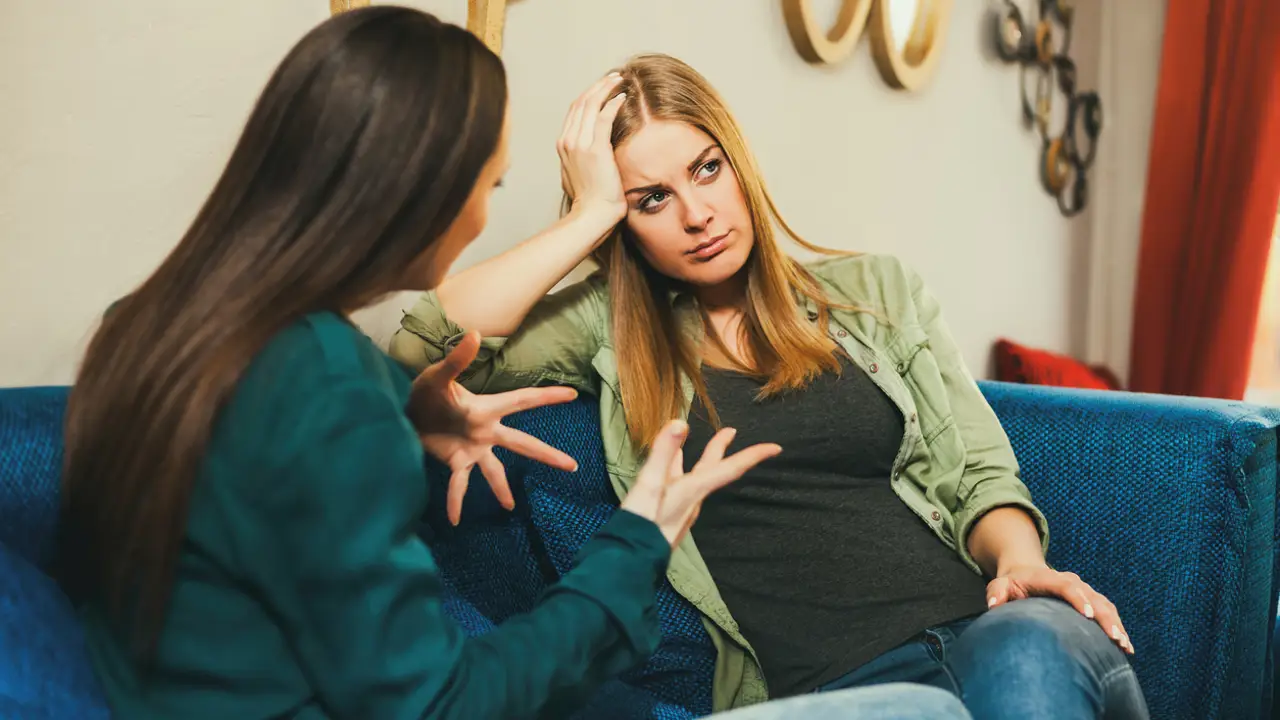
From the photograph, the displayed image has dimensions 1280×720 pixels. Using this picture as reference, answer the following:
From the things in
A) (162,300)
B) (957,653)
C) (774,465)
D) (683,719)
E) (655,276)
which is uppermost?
(162,300)

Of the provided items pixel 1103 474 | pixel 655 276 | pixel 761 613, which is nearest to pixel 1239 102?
pixel 1103 474

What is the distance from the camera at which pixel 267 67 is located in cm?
132

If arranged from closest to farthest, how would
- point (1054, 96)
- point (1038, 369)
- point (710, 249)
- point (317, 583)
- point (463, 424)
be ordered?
point (317, 583), point (463, 424), point (710, 249), point (1038, 369), point (1054, 96)

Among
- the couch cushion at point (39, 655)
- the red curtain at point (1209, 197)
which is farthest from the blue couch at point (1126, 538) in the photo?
the red curtain at point (1209, 197)

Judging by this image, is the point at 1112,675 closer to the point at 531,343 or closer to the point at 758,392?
the point at 758,392

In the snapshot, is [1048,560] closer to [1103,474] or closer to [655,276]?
[1103,474]

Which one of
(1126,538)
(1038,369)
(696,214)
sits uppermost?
(696,214)

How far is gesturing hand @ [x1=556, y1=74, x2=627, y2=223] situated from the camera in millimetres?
1416

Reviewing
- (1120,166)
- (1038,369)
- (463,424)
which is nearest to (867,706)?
(463,424)

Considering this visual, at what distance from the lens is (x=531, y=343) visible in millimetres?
1402

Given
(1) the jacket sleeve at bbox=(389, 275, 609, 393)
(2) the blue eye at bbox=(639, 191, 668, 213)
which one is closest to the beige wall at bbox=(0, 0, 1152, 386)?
(1) the jacket sleeve at bbox=(389, 275, 609, 393)

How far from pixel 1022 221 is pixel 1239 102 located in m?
0.71

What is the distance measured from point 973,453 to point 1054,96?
2.23 meters

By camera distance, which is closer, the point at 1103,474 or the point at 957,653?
the point at 957,653
